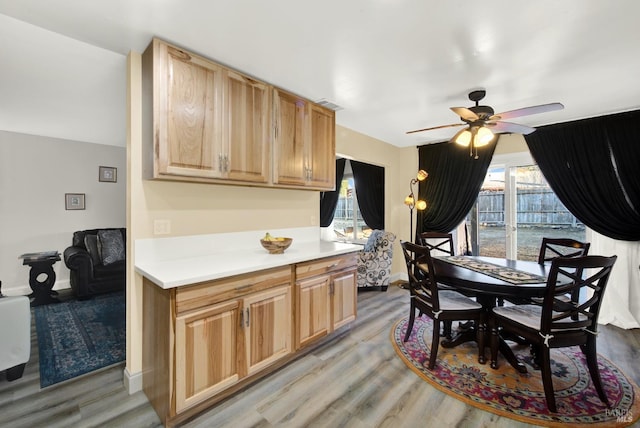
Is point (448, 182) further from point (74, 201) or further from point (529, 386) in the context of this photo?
point (74, 201)

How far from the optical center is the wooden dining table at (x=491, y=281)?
2043 millimetres

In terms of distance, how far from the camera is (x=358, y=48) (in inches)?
78.9

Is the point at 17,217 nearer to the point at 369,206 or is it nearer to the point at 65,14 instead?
the point at 65,14

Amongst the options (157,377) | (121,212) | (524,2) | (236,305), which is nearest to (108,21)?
(236,305)

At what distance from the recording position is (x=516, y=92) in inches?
106

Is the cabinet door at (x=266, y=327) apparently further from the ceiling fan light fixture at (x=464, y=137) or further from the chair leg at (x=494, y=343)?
the ceiling fan light fixture at (x=464, y=137)

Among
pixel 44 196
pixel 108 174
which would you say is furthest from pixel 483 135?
pixel 44 196

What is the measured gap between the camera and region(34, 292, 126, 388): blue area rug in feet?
7.45

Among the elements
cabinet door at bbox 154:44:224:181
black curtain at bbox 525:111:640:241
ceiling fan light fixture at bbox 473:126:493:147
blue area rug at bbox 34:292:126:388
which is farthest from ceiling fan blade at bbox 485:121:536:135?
blue area rug at bbox 34:292:126:388

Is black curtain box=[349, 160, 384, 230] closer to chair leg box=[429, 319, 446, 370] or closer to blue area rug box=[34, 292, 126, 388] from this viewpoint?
chair leg box=[429, 319, 446, 370]

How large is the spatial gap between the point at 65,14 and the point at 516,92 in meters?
3.55

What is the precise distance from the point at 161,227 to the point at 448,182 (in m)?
4.03

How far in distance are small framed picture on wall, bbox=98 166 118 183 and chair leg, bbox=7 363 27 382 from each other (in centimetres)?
353

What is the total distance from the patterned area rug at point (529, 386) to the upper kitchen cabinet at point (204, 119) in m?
2.15
